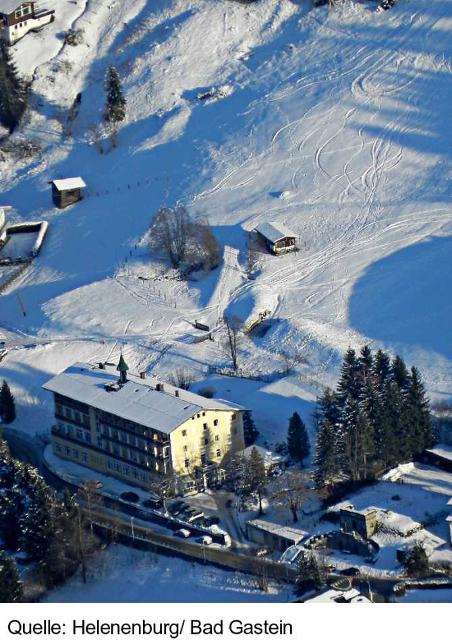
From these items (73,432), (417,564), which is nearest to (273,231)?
(73,432)

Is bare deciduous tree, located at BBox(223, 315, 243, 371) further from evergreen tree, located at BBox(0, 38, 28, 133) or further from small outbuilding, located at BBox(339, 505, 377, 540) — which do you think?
evergreen tree, located at BBox(0, 38, 28, 133)

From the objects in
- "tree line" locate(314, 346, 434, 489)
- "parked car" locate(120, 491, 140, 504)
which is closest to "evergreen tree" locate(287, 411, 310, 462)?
"tree line" locate(314, 346, 434, 489)

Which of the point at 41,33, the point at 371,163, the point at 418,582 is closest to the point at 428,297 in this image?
the point at 371,163

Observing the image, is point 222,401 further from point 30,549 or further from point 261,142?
point 261,142

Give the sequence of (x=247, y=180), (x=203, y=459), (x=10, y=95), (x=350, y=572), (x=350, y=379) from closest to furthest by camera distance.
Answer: (x=350, y=572)
(x=203, y=459)
(x=350, y=379)
(x=247, y=180)
(x=10, y=95)

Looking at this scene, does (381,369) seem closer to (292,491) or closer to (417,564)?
(292,491)

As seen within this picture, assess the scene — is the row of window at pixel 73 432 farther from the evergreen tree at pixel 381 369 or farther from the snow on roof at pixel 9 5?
the snow on roof at pixel 9 5
